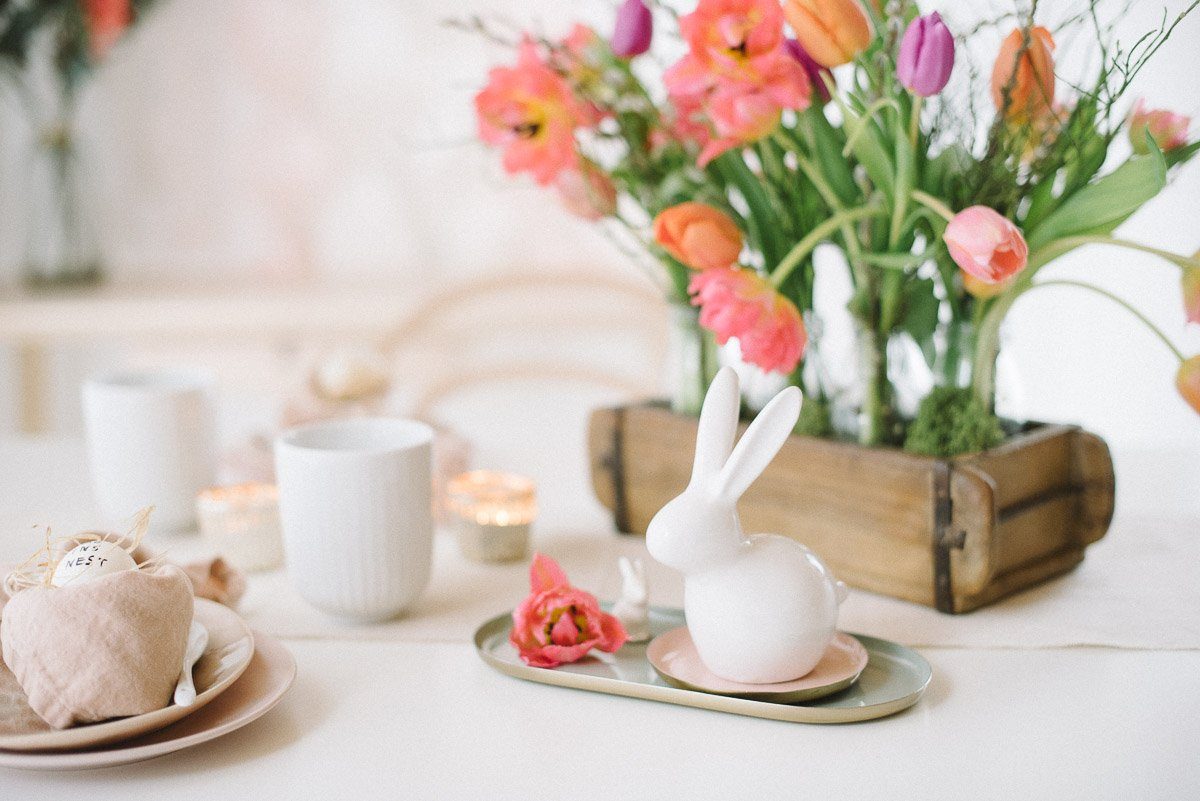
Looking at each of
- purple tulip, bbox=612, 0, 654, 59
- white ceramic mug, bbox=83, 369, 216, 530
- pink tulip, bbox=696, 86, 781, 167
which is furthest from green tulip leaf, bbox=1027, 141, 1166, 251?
white ceramic mug, bbox=83, 369, 216, 530

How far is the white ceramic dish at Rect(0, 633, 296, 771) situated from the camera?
586 millimetres

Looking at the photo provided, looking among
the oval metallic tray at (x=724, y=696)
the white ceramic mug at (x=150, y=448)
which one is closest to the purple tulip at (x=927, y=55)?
the oval metallic tray at (x=724, y=696)

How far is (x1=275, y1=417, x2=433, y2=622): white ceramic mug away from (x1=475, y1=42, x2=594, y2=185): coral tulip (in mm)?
241

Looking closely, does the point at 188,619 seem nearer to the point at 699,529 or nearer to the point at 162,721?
the point at 162,721

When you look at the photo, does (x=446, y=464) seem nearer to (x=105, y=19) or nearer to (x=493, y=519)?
(x=493, y=519)

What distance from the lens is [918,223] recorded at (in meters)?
0.86

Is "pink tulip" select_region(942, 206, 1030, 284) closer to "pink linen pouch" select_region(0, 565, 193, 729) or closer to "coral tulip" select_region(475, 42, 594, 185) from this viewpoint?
"coral tulip" select_region(475, 42, 594, 185)

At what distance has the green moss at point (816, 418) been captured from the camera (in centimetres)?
94

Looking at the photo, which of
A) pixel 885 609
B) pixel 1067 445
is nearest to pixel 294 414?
pixel 885 609

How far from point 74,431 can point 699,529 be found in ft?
7.78

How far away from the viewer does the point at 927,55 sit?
69 centimetres

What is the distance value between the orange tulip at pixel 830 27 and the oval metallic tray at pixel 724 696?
0.37m

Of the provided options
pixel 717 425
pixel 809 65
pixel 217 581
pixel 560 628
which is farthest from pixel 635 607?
pixel 809 65

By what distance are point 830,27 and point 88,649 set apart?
556 mm
